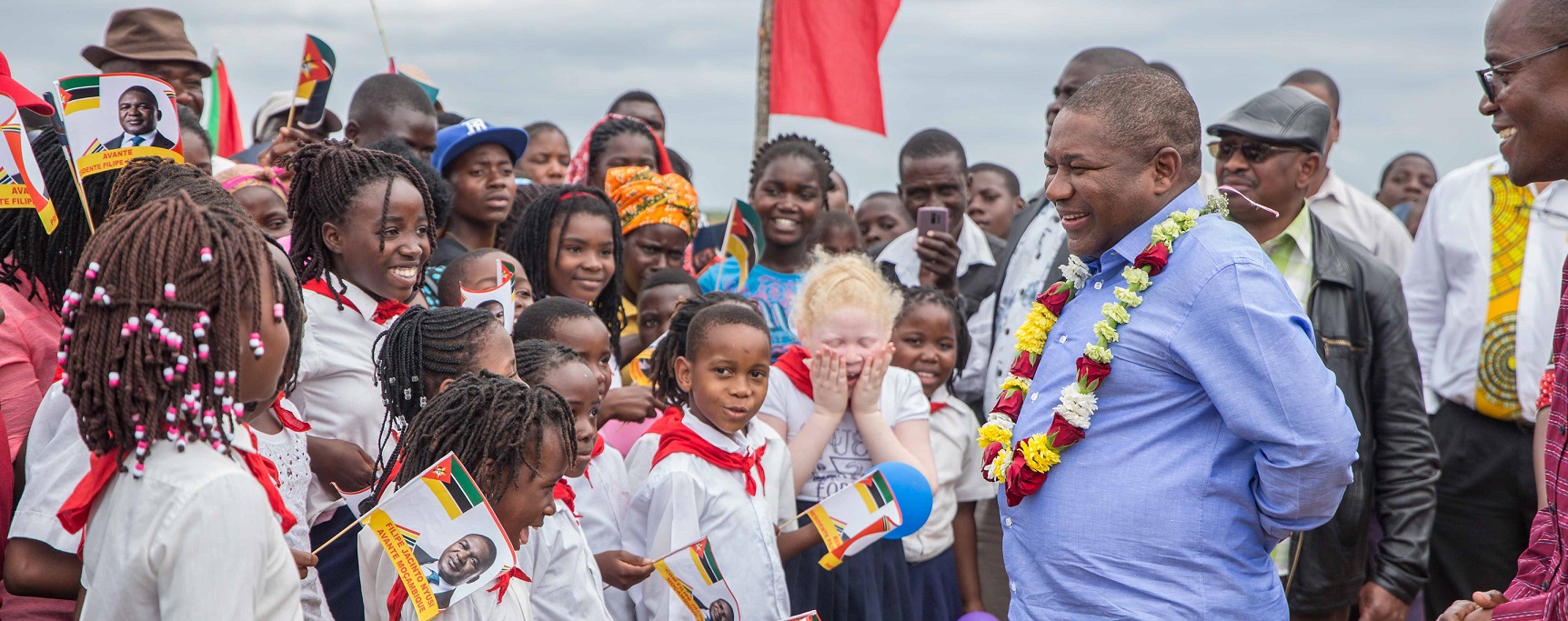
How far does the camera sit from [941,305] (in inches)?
211

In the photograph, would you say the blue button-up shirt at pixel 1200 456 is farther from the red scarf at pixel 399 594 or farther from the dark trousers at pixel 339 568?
the dark trousers at pixel 339 568

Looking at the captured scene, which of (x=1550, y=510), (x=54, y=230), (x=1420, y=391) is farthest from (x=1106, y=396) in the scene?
(x=54, y=230)

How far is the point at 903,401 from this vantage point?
16.3 feet

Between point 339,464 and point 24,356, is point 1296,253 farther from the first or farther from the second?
point 24,356

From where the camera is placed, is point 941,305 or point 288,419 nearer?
point 288,419

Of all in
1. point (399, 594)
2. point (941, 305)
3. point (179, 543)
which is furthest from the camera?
point (941, 305)

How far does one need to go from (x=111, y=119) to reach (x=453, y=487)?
168 cm

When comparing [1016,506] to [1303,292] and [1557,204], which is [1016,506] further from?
[1557,204]

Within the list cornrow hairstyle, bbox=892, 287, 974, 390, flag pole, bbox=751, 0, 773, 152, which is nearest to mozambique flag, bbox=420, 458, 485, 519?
cornrow hairstyle, bbox=892, 287, 974, 390

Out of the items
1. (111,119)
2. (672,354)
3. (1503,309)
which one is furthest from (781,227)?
(111,119)

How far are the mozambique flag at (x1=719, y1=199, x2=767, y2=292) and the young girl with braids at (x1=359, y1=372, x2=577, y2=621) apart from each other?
3083 millimetres

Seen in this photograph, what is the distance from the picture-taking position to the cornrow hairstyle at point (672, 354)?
15.1 ft

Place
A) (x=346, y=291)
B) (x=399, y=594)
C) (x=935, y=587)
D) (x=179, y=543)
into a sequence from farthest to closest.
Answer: (x=935, y=587)
(x=346, y=291)
(x=399, y=594)
(x=179, y=543)

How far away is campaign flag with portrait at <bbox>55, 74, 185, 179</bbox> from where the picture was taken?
3354 millimetres
